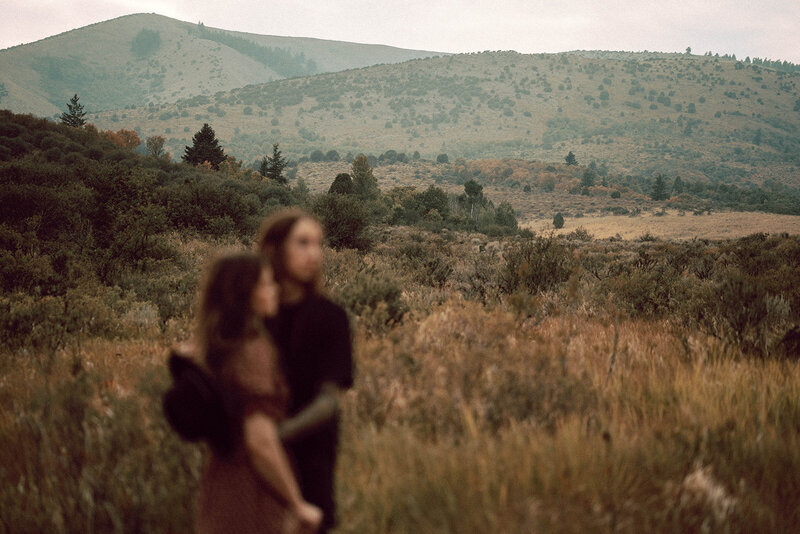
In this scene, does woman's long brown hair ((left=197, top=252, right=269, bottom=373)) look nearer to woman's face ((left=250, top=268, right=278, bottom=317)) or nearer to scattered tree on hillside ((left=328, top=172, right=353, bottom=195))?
woman's face ((left=250, top=268, right=278, bottom=317))

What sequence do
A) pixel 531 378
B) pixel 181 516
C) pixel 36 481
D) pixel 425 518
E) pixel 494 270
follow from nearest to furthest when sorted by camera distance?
pixel 425 518
pixel 181 516
pixel 36 481
pixel 531 378
pixel 494 270

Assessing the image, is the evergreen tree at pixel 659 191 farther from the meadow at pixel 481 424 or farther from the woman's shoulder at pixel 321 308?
the woman's shoulder at pixel 321 308

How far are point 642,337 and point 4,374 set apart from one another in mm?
6887

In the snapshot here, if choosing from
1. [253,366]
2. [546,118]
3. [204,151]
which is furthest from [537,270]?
[546,118]

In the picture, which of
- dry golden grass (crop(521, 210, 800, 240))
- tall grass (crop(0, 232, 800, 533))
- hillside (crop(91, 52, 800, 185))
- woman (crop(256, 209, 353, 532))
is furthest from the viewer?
hillside (crop(91, 52, 800, 185))

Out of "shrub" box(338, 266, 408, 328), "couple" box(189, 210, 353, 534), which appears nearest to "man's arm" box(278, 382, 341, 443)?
"couple" box(189, 210, 353, 534)

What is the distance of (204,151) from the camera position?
49781 millimetres

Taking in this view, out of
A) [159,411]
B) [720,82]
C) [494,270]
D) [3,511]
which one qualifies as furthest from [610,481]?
[720,82]

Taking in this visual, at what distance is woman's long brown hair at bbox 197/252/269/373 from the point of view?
4.97ft

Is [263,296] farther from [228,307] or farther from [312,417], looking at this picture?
[312,417]

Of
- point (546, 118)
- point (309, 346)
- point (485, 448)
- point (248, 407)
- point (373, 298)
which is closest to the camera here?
point (248, 407)

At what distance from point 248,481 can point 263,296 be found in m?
0.61

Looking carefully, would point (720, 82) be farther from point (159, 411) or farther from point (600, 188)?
point (159, 411)

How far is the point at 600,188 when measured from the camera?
242 feet
